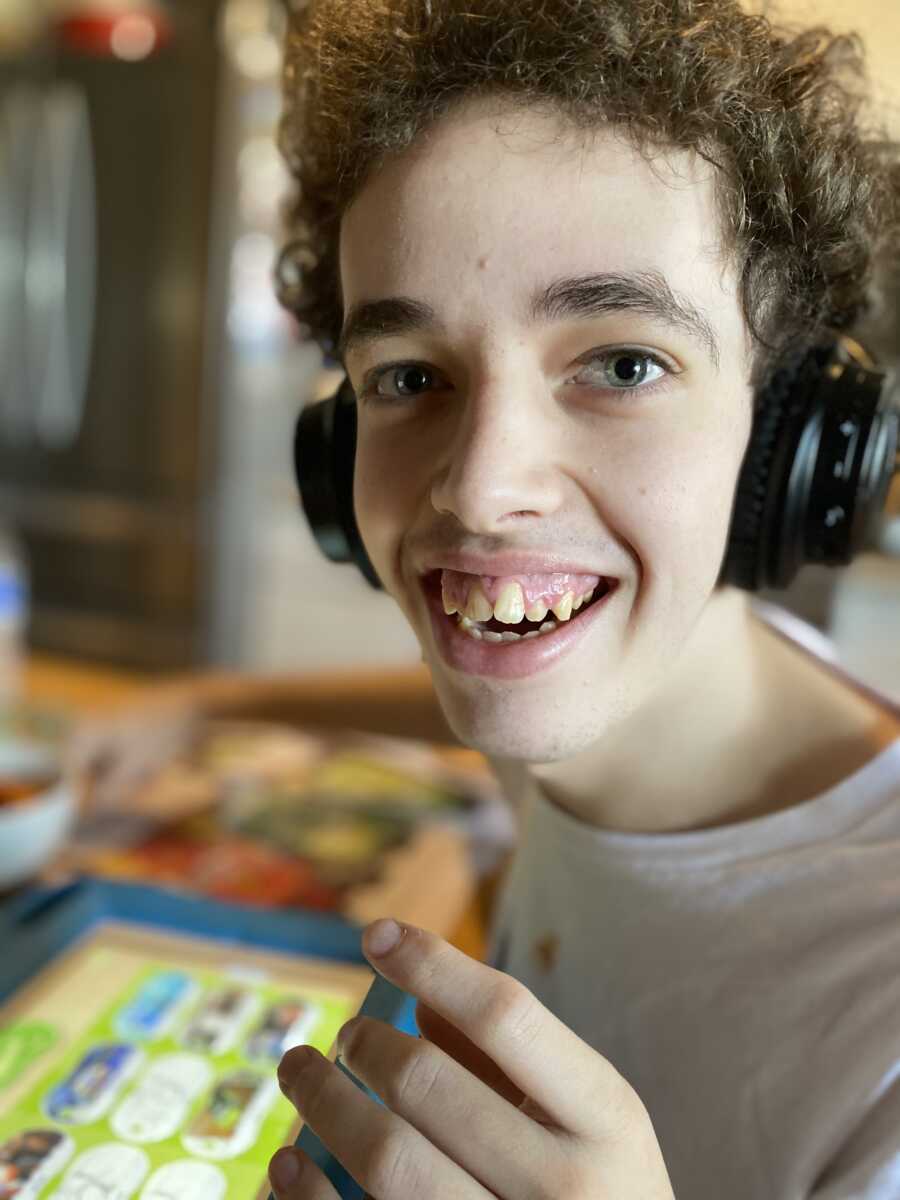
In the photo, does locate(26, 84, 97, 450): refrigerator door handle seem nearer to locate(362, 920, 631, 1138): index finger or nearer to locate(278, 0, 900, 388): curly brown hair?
locate(278, 0, 900, 388): curly brown hair

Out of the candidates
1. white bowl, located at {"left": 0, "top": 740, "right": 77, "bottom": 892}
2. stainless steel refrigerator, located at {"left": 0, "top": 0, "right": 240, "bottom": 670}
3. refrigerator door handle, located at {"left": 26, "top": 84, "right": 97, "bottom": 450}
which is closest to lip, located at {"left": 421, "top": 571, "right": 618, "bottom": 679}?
white bowl, located at {"left": 0, "top": 740, "right": 77, "bottom": 892}

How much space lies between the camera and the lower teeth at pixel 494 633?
0.56 m

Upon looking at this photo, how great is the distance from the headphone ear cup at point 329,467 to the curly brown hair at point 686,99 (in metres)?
0.12

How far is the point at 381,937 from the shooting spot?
1.38 feet

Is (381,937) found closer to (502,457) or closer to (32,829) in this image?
(502,457)

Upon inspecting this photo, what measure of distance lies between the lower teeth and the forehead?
16 cm

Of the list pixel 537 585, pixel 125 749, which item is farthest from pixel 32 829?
pixel 537 585

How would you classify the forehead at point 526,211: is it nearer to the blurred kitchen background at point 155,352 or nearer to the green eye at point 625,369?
the green eye at point 625,369

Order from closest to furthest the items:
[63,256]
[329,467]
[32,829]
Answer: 1. [329,467]
2. [32,829]
3. [63,256]

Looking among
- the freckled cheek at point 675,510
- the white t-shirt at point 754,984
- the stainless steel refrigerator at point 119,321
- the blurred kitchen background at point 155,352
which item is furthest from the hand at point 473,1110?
the stainless steel refrigerator at point 119,321

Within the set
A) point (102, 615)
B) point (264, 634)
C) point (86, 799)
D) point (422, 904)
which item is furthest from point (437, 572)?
point (102, 615)

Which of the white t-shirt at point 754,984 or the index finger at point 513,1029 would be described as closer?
the index finger at point 513,1029

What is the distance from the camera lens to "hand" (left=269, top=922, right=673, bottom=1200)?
0.40m

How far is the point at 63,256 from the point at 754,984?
9.06 ft
